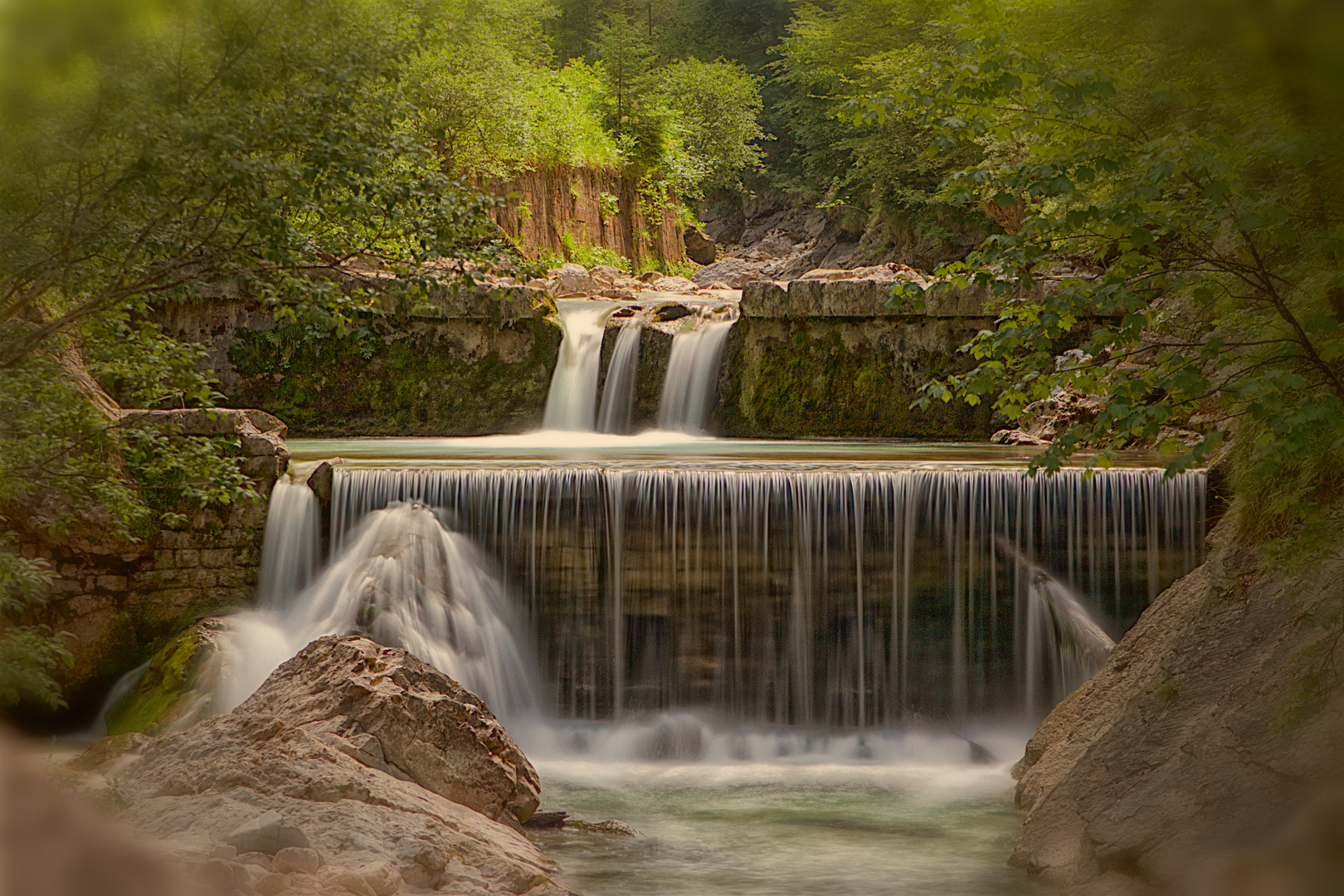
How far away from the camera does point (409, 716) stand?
7.11m

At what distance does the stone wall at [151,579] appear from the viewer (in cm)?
1014

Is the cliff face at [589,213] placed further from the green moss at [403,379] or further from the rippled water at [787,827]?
the rippled water at [787,827]

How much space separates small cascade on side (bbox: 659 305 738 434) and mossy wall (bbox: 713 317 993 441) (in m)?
0.20

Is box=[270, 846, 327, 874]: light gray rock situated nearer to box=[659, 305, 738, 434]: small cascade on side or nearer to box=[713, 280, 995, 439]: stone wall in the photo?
box=[659, 305, 738, 434]: small cascade on side

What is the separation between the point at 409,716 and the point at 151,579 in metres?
4.62

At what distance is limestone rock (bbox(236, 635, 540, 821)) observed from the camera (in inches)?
276

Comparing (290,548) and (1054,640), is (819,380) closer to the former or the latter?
(1054,640)

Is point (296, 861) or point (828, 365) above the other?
point (828, 365)

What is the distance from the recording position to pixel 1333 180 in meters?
4.84

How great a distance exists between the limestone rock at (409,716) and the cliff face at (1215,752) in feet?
10.6

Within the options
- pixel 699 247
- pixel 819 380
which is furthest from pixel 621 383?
pixel 699 247

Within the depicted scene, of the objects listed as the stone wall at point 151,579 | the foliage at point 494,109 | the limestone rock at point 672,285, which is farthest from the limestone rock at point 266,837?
the limestone rock at point 672,285

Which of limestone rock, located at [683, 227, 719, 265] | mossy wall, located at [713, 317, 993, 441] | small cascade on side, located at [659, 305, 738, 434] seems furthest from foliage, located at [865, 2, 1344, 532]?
limestone rock, located at [683, 227, 719, 265]

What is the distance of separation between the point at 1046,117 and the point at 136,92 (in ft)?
13.8
